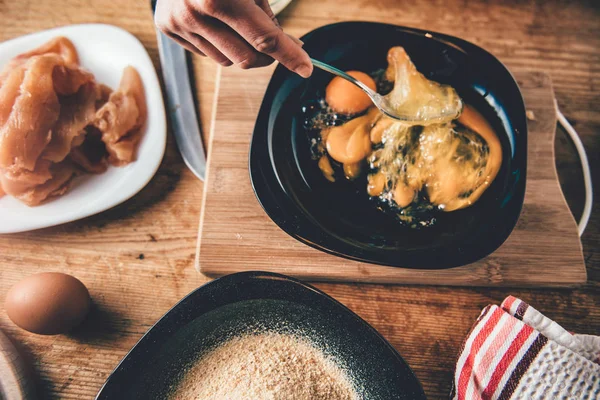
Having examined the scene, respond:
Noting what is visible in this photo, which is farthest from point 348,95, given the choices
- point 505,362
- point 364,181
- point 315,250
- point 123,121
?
point 505,362

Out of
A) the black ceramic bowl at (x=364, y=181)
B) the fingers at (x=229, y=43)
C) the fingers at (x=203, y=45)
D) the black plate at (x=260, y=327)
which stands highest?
the fingers at (x=229, y=43)

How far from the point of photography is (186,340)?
0.87 metres

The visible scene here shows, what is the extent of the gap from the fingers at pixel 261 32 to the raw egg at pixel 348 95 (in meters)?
0.29

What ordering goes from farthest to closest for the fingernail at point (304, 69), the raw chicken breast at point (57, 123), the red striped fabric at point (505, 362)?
1. the raw chicken breast at point (57, 123)
2. the red striped fabric at point (505, 362)
3. the fingernail at point (304, 69)

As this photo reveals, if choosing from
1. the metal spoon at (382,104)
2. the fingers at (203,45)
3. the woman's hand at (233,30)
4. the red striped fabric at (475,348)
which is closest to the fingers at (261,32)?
the woman's hand at (233,30)

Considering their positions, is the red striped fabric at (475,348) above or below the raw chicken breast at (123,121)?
below

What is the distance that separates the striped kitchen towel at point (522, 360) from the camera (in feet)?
2.68

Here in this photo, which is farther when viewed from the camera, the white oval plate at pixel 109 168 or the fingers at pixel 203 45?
the white oval plate at pixel 109 168

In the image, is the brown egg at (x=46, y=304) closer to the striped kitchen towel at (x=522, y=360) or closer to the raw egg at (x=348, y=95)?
the raw egg at (x=348, y=95)

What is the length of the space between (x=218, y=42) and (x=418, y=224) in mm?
581

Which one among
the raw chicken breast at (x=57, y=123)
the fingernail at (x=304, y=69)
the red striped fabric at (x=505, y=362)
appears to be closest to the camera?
the fingernail at (x=304, y=69)

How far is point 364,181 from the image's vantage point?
101 centimetres

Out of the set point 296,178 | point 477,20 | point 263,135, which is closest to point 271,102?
point 263,135

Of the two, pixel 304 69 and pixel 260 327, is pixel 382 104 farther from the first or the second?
pixel 260 327
